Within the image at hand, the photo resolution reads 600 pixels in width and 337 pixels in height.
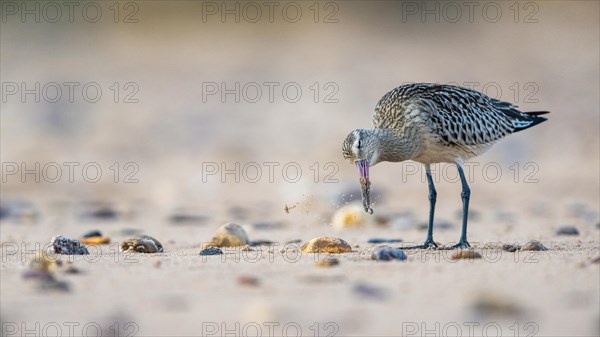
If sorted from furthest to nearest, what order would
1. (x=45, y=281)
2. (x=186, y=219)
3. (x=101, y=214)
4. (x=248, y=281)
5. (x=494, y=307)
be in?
(x=101, y=214), (x=186, y=219), (x=248, y=281), (x=45, y=281), (x=494, y=307)

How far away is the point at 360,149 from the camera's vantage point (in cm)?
754

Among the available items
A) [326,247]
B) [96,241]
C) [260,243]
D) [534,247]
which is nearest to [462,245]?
[534,247]

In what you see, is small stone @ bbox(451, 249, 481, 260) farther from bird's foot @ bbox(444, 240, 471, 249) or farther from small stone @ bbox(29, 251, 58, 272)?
small stone @ bbox(29, 251, 58, 272)

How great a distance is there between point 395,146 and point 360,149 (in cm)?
58

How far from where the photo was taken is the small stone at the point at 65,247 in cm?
696

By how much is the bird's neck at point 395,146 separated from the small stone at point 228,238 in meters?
1.27

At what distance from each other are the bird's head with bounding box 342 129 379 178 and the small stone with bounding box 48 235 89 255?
6.88 feet

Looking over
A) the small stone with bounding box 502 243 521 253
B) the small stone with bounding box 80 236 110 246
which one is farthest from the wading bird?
the small stone with bounding box 80 236 110 246

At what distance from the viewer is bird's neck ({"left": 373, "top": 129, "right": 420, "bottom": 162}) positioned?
799cm

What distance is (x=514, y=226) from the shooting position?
953cm

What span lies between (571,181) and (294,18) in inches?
423

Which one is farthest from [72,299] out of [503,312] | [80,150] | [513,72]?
[513,72]

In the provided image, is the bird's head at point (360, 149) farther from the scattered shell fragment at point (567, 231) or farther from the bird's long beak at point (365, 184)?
the scattered shell fragment at point (567, 231)

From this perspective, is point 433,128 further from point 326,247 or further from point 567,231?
point 326,247
